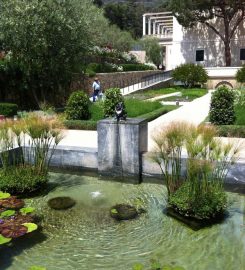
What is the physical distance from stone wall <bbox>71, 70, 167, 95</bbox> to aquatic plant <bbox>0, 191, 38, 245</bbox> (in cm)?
1410

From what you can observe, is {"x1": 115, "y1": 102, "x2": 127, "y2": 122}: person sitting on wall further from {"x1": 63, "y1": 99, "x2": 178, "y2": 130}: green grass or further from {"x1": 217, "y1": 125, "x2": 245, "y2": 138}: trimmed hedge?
{"x1": 63, "y1": 99, "x2": 178, "y2": 130}: green grass

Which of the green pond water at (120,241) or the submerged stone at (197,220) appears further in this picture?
the submerged stone at (197,220)

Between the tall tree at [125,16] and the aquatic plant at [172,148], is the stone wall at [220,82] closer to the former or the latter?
the aquatic plant at [172,148]

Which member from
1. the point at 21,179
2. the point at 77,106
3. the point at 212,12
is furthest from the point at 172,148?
the point at 212,12

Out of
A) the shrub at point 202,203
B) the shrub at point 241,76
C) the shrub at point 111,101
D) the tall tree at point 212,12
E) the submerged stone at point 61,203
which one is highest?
the tall tree at point 212,12

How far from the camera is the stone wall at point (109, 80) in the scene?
20.6m

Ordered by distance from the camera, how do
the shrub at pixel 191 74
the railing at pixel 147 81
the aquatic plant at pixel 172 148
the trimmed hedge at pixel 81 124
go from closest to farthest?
the aquatic plant at pixel 172 148 < the trimmed hedge at pixel 81 124 < the railing at pixel 147 81 < the shrub at pixel 191 74

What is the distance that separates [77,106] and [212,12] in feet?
75.5

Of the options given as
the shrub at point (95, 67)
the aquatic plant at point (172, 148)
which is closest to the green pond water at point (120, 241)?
the aquatic plant at point (172, 148)

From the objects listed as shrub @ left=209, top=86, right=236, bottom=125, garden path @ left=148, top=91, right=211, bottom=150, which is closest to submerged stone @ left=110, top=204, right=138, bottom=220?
garden path @ left=148, top=91, right=211, bottom=150

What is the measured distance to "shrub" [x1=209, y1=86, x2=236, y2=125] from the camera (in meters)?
11.8

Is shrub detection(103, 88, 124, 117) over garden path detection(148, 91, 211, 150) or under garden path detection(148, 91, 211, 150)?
over

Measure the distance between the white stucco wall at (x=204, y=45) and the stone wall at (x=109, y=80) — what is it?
22.6ft

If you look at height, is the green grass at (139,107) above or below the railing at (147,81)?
below
